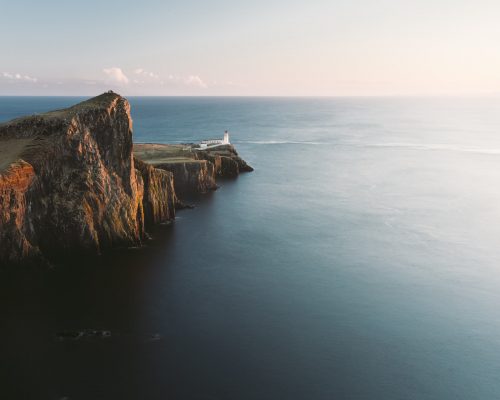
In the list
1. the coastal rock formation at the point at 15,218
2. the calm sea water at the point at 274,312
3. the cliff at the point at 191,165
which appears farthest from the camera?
the cliff at the point at 191,165

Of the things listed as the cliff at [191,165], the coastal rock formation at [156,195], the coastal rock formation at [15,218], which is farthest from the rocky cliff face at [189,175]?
the coastal rock formation at [15,218]

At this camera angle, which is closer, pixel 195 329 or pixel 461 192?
pixel 195 329

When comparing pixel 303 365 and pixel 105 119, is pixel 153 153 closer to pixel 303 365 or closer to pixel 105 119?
pixel 105 119

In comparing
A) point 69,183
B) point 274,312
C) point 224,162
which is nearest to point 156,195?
point 69,183

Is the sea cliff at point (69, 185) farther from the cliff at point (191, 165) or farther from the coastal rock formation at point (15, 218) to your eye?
the cliff at point (191, 165)

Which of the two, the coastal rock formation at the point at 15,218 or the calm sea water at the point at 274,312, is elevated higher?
the coastal rock formation at the point at 15,218

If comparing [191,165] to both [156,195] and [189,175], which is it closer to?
[189,175]

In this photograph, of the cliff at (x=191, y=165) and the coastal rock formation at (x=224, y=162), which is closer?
the cliff at (x=191, y=165)

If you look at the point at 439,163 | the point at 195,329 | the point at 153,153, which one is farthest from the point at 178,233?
the point at 439,163
